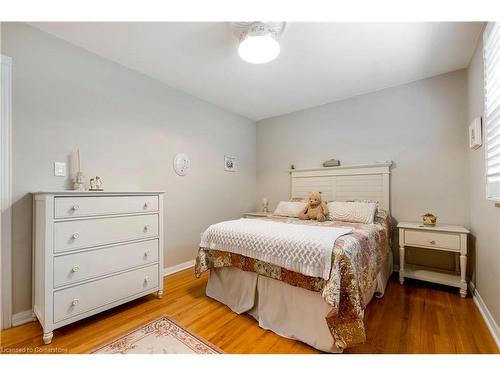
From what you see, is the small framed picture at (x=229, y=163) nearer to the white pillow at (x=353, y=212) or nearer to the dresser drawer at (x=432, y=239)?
the white pillow at (x=353, y=212)

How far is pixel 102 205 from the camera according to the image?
1.75 m

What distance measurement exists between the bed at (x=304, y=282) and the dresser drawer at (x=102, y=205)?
66cm

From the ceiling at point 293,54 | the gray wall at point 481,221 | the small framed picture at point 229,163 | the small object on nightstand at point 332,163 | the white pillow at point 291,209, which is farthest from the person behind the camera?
the small framed picture at point 229,163

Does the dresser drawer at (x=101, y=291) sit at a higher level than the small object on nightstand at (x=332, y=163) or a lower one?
lower

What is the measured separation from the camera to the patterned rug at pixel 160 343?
1406 millimetres

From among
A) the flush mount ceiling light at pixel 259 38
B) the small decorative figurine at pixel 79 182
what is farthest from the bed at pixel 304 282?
the flush mount ceiling light at pixel 259 38

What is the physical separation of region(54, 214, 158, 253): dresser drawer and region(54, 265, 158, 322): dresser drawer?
1.00 feet

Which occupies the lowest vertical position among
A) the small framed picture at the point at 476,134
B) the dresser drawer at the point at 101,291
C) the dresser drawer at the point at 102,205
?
the dresser drawer at the point at 101,291

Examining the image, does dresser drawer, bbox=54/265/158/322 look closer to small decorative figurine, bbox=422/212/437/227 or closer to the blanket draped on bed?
the blanket draped on bed

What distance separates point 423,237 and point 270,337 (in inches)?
74.1

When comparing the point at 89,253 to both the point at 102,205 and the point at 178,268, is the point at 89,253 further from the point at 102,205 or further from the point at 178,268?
the point at 178,268

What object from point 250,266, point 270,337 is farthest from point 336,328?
point 250,266

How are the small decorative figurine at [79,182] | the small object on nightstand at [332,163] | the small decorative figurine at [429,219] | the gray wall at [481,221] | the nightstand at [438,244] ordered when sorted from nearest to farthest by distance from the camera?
1. the gray wall at [481,221]
2. the small decorative figurine at [79,182]
3. the nightstand at [438,244]
4. the small decorative figurine at [429,219]
5. the small object on nightstand at [332,163]
